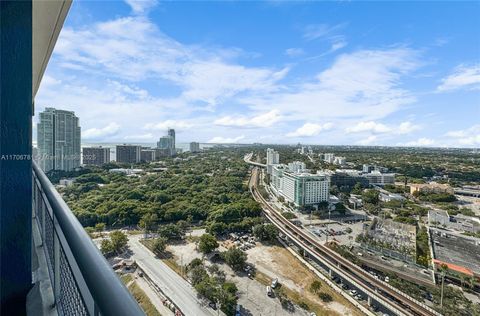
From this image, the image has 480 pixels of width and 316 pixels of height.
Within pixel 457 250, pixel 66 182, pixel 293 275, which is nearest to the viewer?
pixel 293 275

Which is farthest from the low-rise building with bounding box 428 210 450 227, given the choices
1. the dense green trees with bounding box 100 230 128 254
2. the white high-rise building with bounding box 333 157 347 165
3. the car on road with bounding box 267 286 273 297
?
the white high-rise building with bounding box 333 157 347 165

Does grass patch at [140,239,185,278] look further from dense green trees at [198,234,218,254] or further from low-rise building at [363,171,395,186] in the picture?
low-rise building at [363,171,395,186]

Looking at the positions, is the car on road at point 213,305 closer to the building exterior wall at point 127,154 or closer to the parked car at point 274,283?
the parked car at point 274,283

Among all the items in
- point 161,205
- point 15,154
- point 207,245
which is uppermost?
point 15,154

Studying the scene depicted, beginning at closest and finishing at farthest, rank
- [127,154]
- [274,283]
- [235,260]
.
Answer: [274,283], [235,260], [127,154]

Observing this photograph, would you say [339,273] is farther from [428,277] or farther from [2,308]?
[2,308]

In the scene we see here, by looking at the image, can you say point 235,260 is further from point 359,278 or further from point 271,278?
point 359,278

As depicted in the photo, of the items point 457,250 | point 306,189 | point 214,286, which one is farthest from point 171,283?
point 306,189

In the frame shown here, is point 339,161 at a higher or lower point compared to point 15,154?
lower
